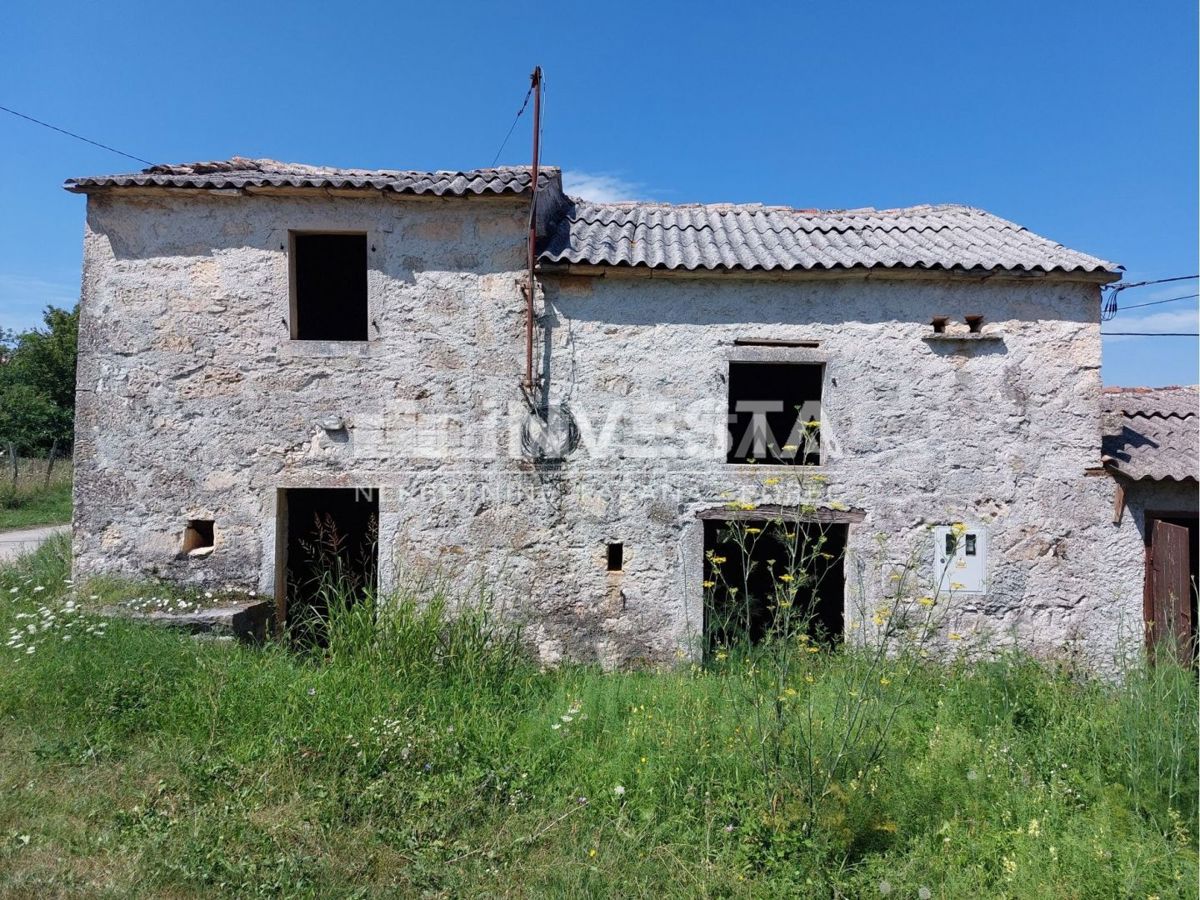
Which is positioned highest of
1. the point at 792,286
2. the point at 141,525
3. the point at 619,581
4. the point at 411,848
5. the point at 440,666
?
the point at 792,286

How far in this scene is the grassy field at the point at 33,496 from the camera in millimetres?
13031

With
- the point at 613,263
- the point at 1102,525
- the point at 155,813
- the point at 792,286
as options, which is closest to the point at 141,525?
the point at 155,813

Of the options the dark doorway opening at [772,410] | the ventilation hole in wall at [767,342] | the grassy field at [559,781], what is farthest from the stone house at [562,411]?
the grassy field at [559,781]

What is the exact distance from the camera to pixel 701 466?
5539 mm

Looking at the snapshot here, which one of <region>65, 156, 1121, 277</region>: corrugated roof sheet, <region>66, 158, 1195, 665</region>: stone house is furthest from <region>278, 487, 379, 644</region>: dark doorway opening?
<region>65, 156, 1121, 277</region>: corrugated roof sheet

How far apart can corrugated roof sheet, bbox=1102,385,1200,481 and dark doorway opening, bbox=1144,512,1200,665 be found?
461 mm

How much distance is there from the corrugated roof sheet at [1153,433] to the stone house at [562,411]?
26cm

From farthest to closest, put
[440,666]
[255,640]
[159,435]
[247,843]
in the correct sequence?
1. [159,435]
2. [255,640]
3. [440,666]
4. [247,843]

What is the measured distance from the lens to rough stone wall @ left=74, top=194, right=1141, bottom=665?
5.48m

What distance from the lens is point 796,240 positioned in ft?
20.5

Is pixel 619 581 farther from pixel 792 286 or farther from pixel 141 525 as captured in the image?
pixel 141 525

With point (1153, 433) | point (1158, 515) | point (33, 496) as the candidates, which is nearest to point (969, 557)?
point (1158, 515)

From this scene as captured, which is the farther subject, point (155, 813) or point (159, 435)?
point (159, 435)

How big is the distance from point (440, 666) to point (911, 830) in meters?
3.21
